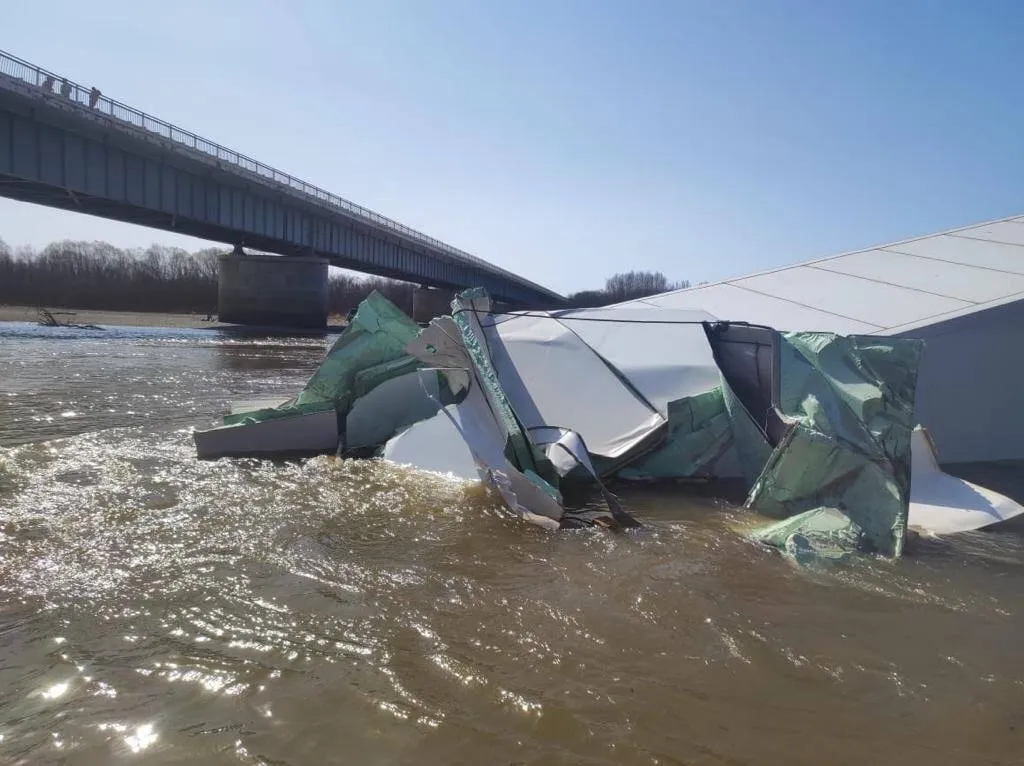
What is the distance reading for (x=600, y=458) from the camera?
6.45 m

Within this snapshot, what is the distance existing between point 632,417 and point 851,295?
4.61m

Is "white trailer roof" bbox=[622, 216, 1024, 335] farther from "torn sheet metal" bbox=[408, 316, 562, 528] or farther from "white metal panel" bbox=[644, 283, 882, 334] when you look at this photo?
"torn sheet metal" bbox=[408, 316, 562, 528]

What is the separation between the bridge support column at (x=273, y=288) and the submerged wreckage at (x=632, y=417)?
3661 centimetres

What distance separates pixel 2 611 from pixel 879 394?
6028 millimetres

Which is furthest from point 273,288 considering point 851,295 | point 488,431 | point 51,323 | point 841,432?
point 841,432

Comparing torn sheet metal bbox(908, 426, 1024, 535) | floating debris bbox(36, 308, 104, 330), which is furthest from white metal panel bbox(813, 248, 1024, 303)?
floating debris bbox(36, 308, 104, 330)

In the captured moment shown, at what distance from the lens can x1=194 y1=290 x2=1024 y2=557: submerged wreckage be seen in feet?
17.3

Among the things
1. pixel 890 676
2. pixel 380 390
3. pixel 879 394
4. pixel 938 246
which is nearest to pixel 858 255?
pixel 938 246

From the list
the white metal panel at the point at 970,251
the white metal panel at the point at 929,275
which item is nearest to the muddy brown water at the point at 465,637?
the white metal panel at the point at 929,275

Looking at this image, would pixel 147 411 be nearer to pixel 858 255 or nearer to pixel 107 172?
pixel 858 255

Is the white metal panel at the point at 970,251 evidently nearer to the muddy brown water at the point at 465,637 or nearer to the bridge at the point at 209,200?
the muddy brown water at the point at 465,637

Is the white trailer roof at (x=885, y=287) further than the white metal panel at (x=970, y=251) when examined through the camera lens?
No

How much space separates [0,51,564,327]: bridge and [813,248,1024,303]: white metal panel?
75.7 feet

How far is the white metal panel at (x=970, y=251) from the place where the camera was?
369 inches
